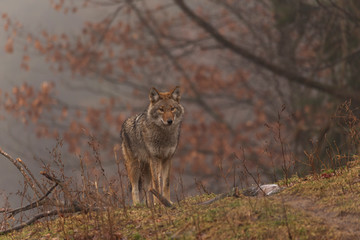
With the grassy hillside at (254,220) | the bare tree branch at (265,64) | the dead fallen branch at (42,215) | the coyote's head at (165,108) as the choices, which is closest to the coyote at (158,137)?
the coyote's head at (165,108)

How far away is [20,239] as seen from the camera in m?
8.24

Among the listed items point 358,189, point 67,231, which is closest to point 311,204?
point 358,189

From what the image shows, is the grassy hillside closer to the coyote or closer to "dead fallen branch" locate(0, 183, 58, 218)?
"dead fallen branch" locate(0, 183, 58, 218)

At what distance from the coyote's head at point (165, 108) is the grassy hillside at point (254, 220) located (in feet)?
7.24

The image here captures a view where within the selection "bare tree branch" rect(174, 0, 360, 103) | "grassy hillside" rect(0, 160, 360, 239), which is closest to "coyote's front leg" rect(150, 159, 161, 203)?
"grassy hillside" rect(0, 160, 360, 239)

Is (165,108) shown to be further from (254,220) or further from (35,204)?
(254,220)

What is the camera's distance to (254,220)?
252 inches

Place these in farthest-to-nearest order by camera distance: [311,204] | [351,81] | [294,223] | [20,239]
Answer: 1. [351,81]
2. [20,239]
3. [311,204]
4. [294,223]

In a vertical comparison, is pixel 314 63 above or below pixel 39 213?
above

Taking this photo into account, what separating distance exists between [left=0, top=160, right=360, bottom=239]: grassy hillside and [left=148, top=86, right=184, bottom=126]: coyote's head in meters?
2.21

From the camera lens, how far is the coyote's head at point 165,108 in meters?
9.73

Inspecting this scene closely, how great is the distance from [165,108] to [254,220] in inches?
161

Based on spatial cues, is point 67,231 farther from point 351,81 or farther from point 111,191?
point 351,81

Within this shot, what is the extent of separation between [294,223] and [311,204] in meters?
1.30
